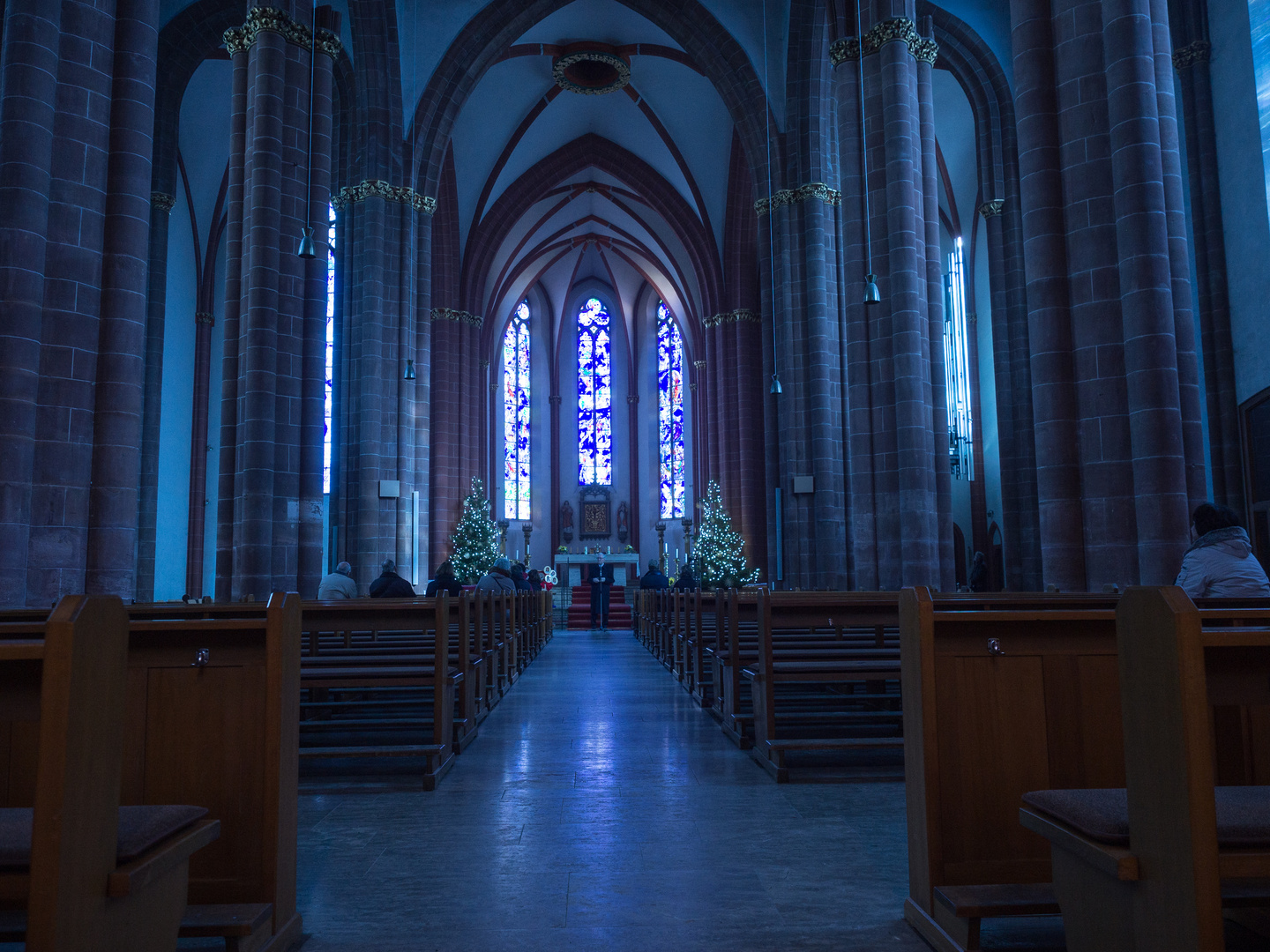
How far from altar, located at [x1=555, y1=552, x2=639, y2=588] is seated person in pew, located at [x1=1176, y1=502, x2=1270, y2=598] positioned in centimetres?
2266

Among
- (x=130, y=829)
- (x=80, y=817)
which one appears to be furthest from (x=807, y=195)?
(x=80, y=817)

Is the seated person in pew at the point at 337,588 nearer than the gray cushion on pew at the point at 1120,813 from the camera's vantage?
No

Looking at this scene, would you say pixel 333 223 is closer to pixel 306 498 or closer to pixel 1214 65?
pixel 306 498

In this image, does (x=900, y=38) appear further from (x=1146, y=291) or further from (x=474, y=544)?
(x=474, y=544)

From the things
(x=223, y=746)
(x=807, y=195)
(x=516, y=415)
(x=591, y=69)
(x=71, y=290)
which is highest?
(x=591, y=69)

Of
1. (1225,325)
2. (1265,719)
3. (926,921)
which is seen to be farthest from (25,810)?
(1225,325)

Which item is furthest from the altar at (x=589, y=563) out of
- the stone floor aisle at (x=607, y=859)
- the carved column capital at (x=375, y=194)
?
the stone floor aisle at (x=607, y=859)

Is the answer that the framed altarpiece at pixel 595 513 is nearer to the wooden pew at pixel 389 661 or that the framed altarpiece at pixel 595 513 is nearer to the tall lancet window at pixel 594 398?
the tall lancet window at pixel 594 398

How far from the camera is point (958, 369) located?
2114cm

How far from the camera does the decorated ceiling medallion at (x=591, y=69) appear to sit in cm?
2048

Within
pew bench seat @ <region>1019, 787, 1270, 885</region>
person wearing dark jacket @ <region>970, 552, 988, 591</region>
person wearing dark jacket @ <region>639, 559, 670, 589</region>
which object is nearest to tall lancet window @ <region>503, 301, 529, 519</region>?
person wearing dark jacket @ <region>639, 559, 670, 589</region>

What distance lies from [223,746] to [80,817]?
963 millimetres

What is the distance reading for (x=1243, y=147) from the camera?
37.5 feet

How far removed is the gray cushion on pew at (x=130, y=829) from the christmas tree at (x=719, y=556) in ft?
52.2
